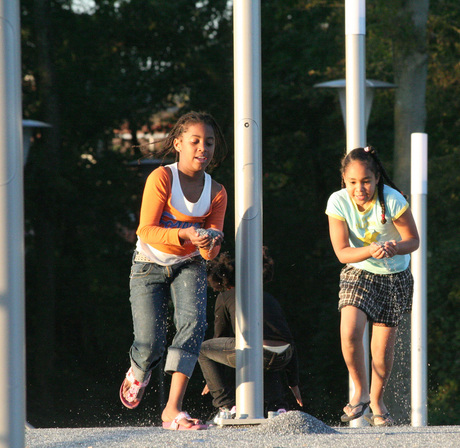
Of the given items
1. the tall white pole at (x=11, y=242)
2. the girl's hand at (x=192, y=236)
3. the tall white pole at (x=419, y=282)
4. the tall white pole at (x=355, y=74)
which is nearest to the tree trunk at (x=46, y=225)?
the tall white pole at (x=419, y=282)

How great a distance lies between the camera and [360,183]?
17.6ft

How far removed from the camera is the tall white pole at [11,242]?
11.3 feet

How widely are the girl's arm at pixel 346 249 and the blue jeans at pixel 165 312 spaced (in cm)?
75

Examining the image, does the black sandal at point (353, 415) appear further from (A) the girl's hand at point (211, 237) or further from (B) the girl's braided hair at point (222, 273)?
(B) the girl's braided hair at point (222, 273)

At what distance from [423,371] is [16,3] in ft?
22.2

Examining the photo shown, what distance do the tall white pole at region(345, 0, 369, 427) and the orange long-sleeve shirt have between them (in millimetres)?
2265

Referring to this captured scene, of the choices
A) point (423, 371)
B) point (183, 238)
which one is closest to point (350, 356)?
point (183, 238)

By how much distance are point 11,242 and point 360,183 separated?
243 centimetres

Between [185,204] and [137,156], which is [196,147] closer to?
[185,204]

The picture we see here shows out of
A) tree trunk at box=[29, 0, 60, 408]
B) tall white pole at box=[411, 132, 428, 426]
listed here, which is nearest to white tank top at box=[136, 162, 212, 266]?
tall white pole at box=[411, 132, 428, 426]

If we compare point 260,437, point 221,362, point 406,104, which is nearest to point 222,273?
point 221,362

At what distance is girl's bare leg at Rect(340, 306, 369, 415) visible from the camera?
5.42 metres

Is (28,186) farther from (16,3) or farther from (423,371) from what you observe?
(16,3)

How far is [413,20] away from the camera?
49.0ft
